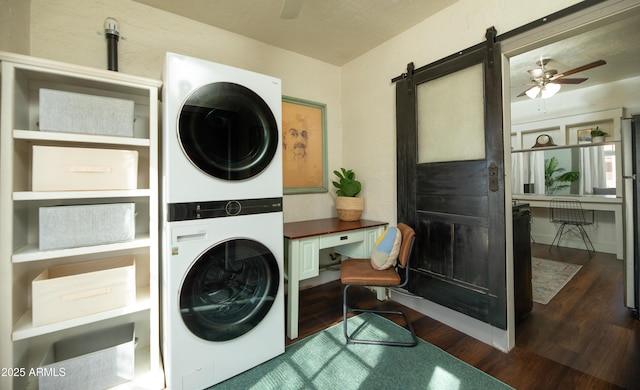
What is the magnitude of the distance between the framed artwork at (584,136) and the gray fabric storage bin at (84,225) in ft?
20.4

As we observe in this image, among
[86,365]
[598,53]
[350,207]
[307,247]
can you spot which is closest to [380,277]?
[307,247]

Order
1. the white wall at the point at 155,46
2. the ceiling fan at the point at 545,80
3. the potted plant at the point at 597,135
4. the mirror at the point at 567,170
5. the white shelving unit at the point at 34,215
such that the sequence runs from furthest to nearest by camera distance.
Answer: the mirror at the point at 567,170
the potted plant at the point at 597,135
the ceiling fan at the point at 545,80
the white wall at the point at 155,46
the white shelving unit at the point at 34,215

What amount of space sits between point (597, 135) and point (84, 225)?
6.30m

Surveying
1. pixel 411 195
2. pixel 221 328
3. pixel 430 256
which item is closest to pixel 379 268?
pixel 430 256

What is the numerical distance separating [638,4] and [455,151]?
105 cm

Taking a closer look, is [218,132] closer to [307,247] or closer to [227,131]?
[227,131]

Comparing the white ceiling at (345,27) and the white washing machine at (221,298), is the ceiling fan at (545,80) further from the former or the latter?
the white washing machine at (221,298)

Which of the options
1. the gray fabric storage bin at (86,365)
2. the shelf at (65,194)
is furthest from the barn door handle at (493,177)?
the gray fabric storage bin at (86,365)

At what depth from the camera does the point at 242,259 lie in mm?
1525

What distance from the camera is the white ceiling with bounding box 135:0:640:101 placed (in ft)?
6.32

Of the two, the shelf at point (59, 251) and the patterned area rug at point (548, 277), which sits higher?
the shelf at point (59, 251)

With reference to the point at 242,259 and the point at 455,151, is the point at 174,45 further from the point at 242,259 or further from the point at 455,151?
the point at 455,151

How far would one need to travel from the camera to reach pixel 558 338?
1.83 meters

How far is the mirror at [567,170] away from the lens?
407 centimetres
